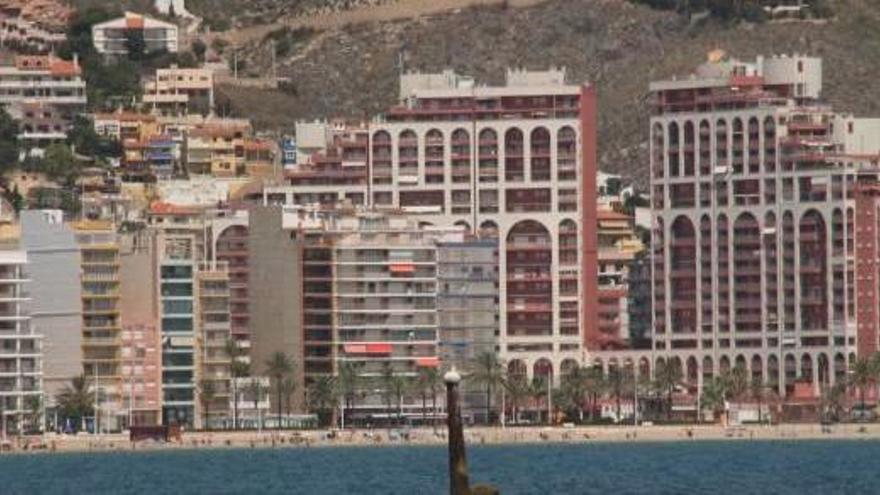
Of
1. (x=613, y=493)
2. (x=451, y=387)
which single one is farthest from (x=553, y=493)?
(x=451, y=387)

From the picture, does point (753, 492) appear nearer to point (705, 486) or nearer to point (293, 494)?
point (705, 486)

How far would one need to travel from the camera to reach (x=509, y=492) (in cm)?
19175

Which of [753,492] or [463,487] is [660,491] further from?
[463,487]

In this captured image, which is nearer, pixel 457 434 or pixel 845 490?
pixel 457 434

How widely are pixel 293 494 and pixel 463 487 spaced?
85.2 metres

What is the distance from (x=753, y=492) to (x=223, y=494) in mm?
22836

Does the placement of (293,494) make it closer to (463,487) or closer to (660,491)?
(660,491)

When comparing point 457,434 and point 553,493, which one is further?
point 553,493

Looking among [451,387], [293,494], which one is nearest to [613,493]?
[293,494]

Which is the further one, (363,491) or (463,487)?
(363,491)

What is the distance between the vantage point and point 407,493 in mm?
194375

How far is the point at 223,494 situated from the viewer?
200 m

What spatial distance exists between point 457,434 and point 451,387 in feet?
4.01

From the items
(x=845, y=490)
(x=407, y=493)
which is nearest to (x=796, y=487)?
(x=845, y=490)
